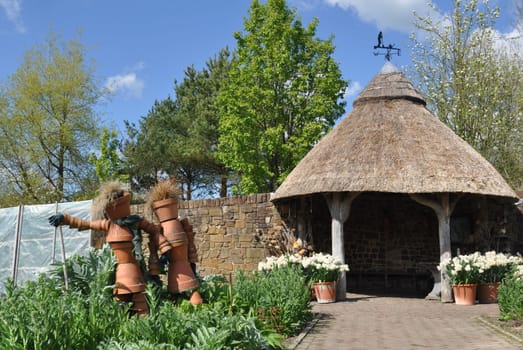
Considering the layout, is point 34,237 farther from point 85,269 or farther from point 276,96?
point 276,96

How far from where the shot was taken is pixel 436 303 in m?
10.4

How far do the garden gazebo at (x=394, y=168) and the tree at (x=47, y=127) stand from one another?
1278 centimetres

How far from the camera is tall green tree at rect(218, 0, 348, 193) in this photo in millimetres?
18672

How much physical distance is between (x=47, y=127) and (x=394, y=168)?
1561cm

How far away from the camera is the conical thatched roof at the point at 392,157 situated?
10531 millimetres

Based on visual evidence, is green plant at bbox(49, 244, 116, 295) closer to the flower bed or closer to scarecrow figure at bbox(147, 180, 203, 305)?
scarecrow figure at bbox(147, 180, 203, 305)

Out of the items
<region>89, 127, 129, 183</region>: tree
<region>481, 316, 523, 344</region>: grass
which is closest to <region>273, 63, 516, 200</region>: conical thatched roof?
<region>481, 316, 523, 344</region>: grass

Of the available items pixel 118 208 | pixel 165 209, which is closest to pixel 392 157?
pixel 165 209

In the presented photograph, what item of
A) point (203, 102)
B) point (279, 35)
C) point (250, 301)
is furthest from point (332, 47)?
point (250, 301)

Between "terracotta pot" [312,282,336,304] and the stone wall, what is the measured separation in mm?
2365

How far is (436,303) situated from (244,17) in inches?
512

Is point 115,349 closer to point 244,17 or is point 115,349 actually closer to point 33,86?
point 244,17

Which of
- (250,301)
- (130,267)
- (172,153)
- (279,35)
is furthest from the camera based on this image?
(172,153)

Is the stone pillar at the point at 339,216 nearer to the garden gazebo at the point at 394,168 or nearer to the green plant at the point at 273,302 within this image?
the garden gazebo at the point at 394,168
